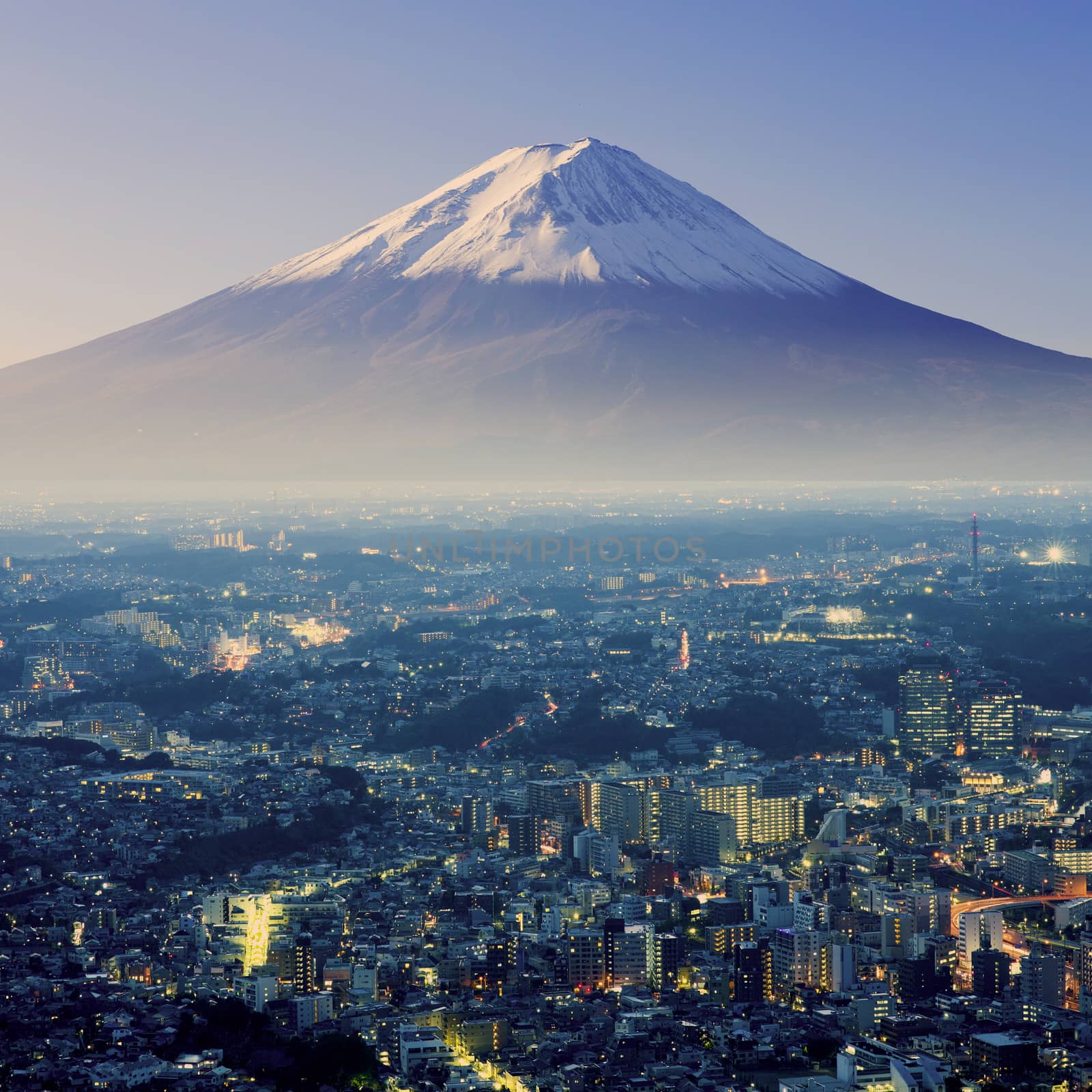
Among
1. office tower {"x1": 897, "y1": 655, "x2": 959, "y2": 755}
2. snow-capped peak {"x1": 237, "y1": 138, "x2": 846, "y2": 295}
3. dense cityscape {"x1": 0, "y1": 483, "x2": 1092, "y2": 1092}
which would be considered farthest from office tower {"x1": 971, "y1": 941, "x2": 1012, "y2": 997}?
snow-capped peak {"x1": 237, "y1": 138, "x2": 846, "y2": 295}

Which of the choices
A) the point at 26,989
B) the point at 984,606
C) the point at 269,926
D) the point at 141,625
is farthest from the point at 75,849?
the point at 984,606

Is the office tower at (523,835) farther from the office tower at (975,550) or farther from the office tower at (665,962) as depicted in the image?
the office tower at (975,550)

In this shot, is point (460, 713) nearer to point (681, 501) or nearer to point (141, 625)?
point (141, 625)

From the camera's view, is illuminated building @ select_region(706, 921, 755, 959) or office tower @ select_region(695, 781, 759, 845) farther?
office tower @ select_region(695, 781, 759, 845)

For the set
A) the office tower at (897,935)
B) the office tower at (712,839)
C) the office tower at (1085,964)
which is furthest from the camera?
the office tower at (712,839)

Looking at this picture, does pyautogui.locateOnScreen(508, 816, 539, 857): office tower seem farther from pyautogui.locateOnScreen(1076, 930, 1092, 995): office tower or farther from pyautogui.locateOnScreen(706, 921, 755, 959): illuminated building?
pyautogui.locateOnScreen(1076, 930, 1092, 995): office tower

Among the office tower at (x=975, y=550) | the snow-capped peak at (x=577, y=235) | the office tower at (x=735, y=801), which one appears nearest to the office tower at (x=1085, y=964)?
the office tower at (x=735, y=801)

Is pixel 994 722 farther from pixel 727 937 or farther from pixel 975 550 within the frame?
pixel 975 550
